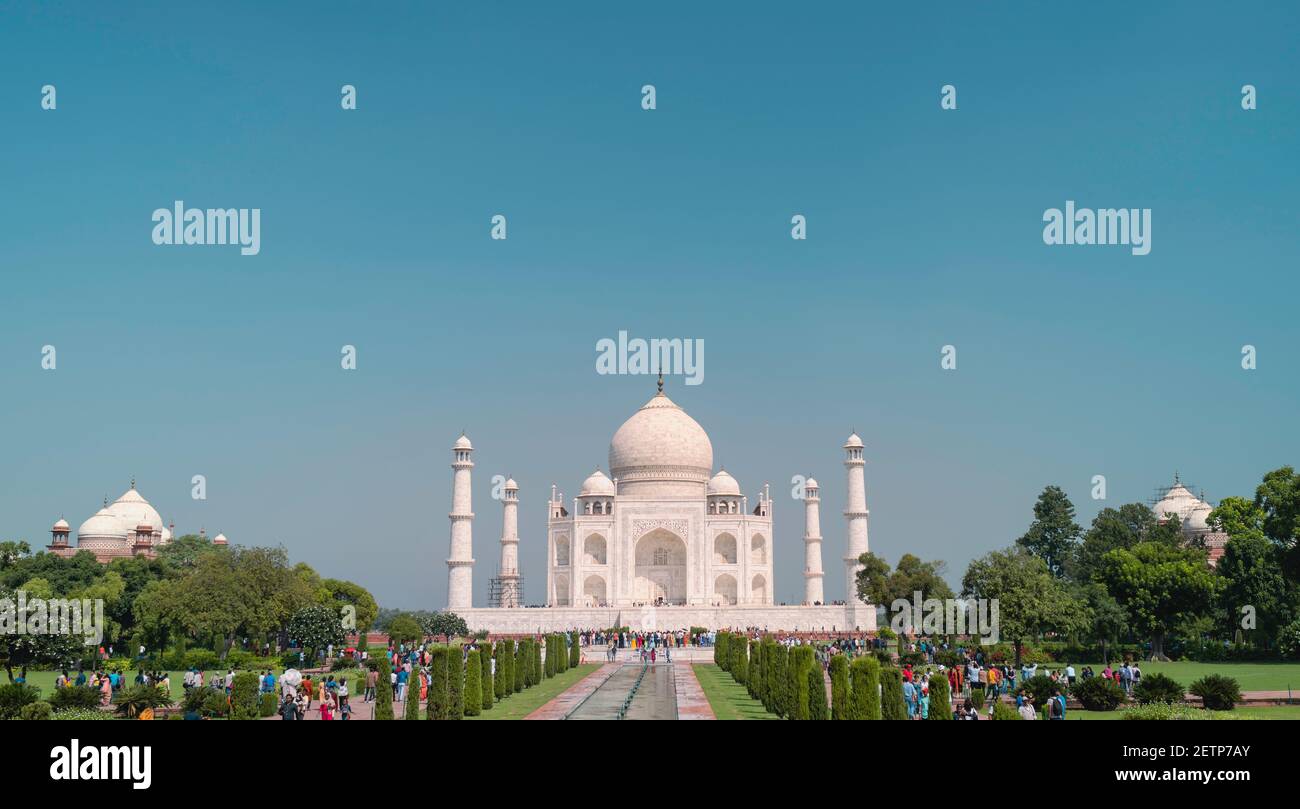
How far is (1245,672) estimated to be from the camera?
32.9 m

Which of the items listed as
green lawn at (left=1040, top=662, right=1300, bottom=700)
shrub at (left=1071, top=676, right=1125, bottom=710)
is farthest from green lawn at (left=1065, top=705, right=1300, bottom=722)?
green lawn at (left=1040, top=662, right=1300, bottom=700)

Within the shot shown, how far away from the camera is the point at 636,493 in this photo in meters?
65.2

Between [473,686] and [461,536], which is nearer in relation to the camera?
[473,686]

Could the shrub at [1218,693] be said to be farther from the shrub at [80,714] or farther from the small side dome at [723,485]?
the small side dome at [723,485]

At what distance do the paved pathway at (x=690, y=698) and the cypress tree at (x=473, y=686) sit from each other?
402cm

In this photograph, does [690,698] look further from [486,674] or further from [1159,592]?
[1159,592]

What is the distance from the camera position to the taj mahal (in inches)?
2170

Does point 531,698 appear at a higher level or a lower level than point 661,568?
lower

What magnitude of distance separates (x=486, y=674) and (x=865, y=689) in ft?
30.1

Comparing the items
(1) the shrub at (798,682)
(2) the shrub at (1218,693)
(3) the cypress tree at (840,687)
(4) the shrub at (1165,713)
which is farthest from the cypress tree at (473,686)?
(2) the shrub at (1218,693)

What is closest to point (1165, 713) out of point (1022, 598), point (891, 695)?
point (891, 695)

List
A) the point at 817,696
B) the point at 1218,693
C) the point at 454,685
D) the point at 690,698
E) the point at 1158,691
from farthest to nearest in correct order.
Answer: the point at 690,698 → the point at 1158,691 → the point at 1218,693 → the point at 454,685 → the point at 817,696

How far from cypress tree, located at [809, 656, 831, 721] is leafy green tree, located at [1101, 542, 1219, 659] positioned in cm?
2487

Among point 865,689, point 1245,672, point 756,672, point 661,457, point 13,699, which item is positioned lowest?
point 1245,672
